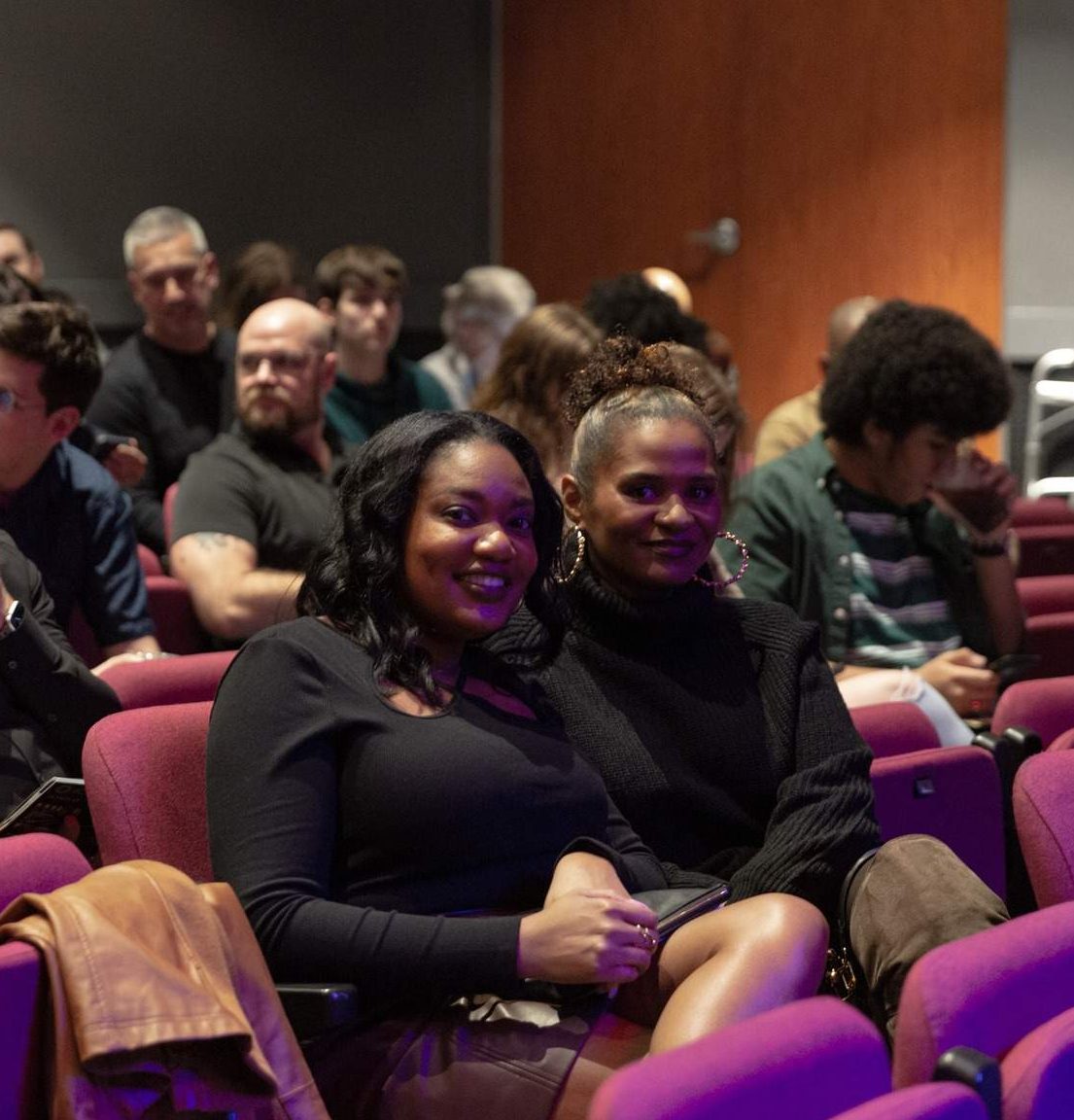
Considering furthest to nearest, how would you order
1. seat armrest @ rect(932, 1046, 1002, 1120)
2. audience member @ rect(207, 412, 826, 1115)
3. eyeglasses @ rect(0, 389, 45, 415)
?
eyeglasses @ rect(0, 389, 45, 415)
audience member @ rect(207, 412, 826, 1115)
seat armrest @ rect(932, 1046, 1002, 1120)

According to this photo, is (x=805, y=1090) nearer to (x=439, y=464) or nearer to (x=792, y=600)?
(x=439, y=464)

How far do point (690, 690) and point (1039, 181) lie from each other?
4.28 metres

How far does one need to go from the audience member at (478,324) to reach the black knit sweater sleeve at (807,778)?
3706 mm

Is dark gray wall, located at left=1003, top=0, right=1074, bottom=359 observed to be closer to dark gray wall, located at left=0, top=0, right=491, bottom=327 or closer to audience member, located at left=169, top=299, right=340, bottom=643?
dark gray wall, located at left=0, top=0, right=491, bottom=327

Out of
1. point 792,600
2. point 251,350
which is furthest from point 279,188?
point 792,600

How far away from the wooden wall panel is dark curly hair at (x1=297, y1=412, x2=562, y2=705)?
434 cm

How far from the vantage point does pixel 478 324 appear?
19.2ft

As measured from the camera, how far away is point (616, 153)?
7289 millimetres

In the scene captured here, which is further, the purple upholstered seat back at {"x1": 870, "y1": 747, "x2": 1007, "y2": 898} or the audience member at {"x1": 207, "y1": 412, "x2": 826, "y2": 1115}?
the purple upholstered seat back at {"x1": 870, "y1": 747, "x2": 1007, "y2": 898}

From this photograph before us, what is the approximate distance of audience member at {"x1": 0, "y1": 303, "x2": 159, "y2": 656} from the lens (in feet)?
8.43

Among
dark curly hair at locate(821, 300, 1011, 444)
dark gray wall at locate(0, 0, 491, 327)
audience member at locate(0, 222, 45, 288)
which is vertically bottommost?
dark curly hair at locate(821, 300, 1011, 444)

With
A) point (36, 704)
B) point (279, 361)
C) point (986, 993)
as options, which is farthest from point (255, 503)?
point (986, 993)

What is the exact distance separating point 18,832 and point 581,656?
0.73 metres

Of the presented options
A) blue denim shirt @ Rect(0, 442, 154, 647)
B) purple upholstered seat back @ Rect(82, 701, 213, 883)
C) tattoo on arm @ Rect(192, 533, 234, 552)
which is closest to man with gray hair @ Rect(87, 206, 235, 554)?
tattoo on arm @ Rect(192, 533, 234, 552)
